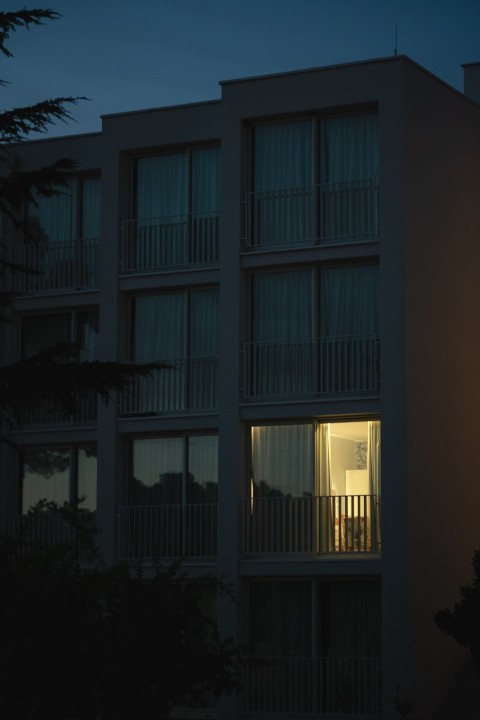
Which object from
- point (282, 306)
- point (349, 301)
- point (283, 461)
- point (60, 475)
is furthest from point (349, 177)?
point (60, 475)

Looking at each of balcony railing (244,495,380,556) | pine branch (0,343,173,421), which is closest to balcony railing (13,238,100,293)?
balcony railing (244,495,380,556)

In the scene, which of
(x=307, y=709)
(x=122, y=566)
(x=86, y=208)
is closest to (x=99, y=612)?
(x=122, y=566)

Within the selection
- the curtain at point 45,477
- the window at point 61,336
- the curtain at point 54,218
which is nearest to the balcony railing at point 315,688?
the curtain at point 45,477

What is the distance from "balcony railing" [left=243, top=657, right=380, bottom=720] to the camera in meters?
28.8

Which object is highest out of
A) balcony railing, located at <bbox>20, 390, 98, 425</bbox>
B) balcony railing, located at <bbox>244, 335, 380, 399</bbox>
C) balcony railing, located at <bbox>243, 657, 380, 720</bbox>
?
balcony railing, located at <bbox>244, 335, 380, 399</bbox>

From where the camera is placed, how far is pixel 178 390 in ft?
105

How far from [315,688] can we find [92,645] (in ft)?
35.0

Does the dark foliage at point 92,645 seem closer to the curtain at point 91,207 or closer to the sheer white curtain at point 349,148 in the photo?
the sheer white curtain at point 349,148

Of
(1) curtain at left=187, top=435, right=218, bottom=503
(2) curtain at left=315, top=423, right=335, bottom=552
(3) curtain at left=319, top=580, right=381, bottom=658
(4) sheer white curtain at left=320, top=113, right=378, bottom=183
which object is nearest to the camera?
(3) curtain at left=319, top=580, right=381, bottom=658

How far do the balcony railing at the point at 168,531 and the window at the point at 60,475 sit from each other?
125cm

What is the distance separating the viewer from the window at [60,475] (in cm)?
3288

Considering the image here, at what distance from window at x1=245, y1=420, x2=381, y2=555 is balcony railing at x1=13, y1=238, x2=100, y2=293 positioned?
571 cm

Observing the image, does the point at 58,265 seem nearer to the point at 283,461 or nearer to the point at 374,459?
the point at 283,461

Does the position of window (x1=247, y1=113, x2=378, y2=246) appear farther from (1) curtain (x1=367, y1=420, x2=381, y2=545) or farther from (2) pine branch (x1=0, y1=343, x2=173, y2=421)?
(2) pine branch (x1=0, y1=343, x2=173, y2=421)
